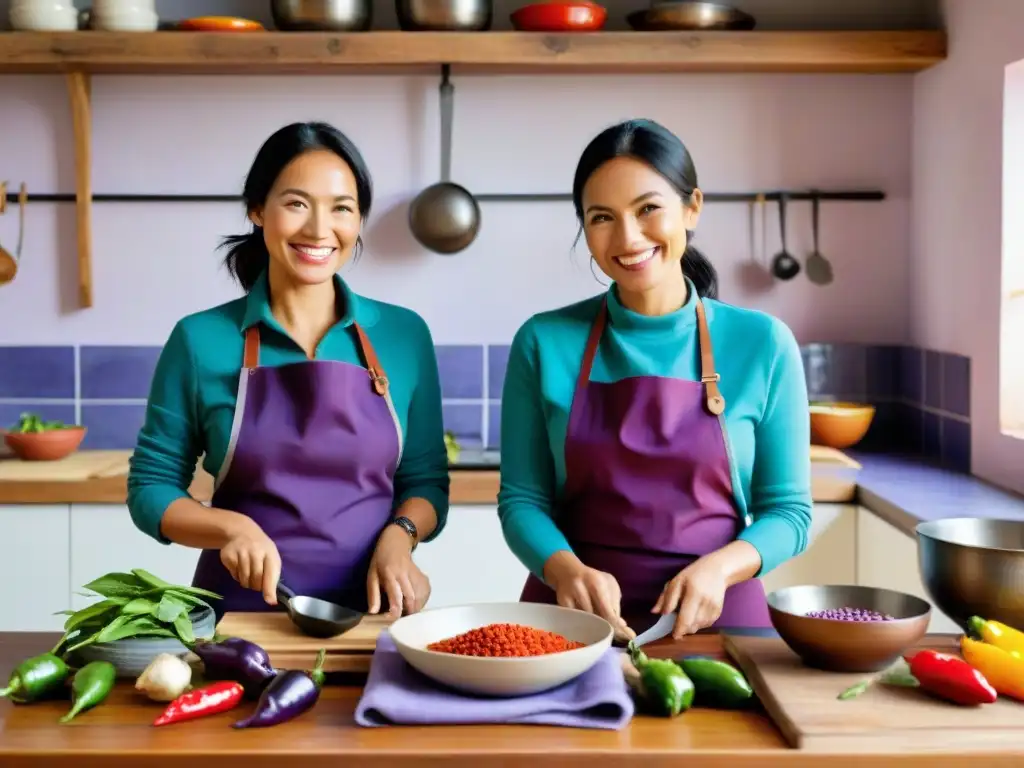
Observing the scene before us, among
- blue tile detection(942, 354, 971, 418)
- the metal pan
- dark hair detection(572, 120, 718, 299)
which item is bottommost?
blue tile detection(942, 354, 971, 418)

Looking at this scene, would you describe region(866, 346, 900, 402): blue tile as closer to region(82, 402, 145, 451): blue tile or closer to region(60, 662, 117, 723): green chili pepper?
region(82, 402, 145, 451): blue tile

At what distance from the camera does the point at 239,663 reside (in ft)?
4.40

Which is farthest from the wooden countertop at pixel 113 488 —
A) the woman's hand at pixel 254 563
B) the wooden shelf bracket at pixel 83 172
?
the woman's hand at pixel 254 563

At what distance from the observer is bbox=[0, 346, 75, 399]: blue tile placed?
3391 millimetres

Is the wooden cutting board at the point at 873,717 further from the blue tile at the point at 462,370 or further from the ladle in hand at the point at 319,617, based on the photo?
the blue tile at the point at 462,370

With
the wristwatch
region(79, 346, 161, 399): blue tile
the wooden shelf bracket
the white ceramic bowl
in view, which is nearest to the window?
the wristwatch

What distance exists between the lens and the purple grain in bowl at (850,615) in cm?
137

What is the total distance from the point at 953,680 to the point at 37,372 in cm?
279

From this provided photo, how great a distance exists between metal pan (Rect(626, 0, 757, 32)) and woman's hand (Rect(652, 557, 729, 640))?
1.89 meters

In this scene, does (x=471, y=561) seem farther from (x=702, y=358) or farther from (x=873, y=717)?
(x=873, y=717)

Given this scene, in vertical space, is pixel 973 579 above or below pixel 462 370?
below

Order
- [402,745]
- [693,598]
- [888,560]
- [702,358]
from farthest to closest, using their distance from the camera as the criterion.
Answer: [888,560], [702,358], [693,598], [402,745]

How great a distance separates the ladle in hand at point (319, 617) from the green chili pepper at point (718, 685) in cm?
42

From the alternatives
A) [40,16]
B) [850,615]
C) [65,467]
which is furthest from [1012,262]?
[40,16]
